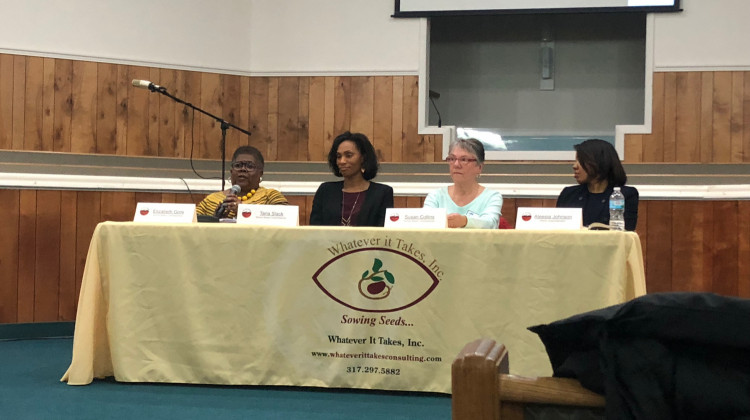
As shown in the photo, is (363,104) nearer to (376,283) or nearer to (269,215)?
(269,215)

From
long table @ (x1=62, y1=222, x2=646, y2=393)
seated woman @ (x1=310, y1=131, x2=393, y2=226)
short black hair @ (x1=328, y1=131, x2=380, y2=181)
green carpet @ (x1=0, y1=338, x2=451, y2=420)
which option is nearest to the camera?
green carpet @ (x1=0, y1=338, x2=451, y2=420)

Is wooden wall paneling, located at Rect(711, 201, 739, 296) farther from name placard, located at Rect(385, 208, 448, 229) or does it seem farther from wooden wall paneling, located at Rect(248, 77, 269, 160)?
wooden wall paneling, located at Rect(248, 77, 269, 160)

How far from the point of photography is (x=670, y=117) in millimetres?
5133

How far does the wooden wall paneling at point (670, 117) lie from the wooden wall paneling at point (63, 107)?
12.3ft

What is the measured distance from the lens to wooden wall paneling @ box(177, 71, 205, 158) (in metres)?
5.28

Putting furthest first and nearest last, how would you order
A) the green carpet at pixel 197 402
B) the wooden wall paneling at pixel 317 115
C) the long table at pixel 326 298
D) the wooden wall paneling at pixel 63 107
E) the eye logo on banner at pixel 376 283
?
the wooden wall paneling at pixel 317 115 < the wooden wall paneling at pixel 63 107 < the eye logo on banner at pixel 376 283 < the long table at pixel 326 298 < the green carpet at pixel 197 402

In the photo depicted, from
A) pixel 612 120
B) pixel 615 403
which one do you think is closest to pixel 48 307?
pixel 612 120

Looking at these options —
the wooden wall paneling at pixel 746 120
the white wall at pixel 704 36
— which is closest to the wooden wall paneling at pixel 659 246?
the wooden wall paneling at pixel 746 120

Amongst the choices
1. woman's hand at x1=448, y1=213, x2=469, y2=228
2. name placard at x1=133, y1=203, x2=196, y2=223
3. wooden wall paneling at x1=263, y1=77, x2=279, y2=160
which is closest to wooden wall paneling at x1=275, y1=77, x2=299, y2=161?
wooden wall paneling at x1=263, y1=77, x2=279, y2=160

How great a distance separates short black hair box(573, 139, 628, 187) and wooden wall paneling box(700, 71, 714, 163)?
151 cm

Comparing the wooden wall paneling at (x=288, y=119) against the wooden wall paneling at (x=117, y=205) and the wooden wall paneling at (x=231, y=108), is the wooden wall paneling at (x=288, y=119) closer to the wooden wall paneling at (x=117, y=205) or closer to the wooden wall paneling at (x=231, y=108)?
the wooden wall paneling at (x=231, y=108)

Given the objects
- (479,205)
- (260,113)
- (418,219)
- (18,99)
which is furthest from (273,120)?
(418,219)

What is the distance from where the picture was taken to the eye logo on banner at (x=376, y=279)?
10.1 feet

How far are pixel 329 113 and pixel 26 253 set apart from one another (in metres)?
2.10
